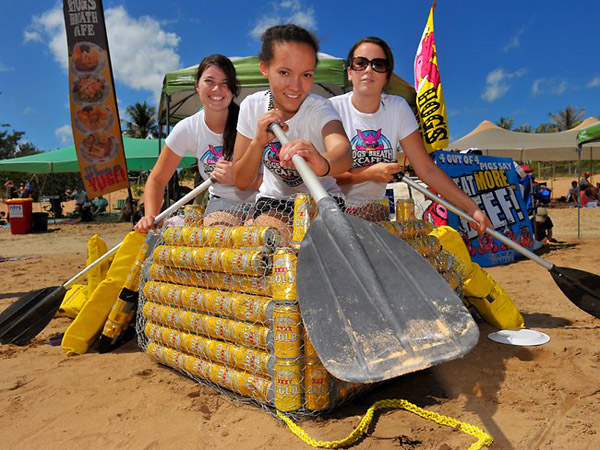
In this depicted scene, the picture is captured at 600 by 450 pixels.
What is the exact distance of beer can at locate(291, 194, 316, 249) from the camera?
1.90m

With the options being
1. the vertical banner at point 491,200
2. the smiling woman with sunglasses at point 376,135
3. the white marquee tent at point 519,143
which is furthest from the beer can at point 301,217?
the white marquee tent at point 519,143

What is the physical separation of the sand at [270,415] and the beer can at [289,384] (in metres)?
0.08

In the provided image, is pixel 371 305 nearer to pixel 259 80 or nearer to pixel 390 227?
pixel 390 227

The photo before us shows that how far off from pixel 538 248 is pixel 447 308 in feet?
18.1

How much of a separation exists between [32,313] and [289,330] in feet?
6.87

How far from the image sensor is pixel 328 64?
6039 mm

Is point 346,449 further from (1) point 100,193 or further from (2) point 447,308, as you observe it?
(1) point 100,193

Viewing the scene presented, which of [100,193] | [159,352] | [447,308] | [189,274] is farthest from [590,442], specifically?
[100,193]

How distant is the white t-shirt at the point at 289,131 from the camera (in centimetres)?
208

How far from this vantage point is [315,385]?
1.75 meters

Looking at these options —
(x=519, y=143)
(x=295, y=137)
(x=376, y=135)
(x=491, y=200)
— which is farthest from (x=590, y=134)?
(x=519, y=143)

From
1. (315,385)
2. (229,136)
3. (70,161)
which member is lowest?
(315,385)

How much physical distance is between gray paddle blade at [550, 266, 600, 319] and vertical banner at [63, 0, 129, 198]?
17.7 feet

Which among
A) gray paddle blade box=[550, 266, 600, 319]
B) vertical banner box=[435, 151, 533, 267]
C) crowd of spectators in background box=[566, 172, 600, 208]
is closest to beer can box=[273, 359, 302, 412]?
gray paddle blade box=[550, 266, 600, 319]
